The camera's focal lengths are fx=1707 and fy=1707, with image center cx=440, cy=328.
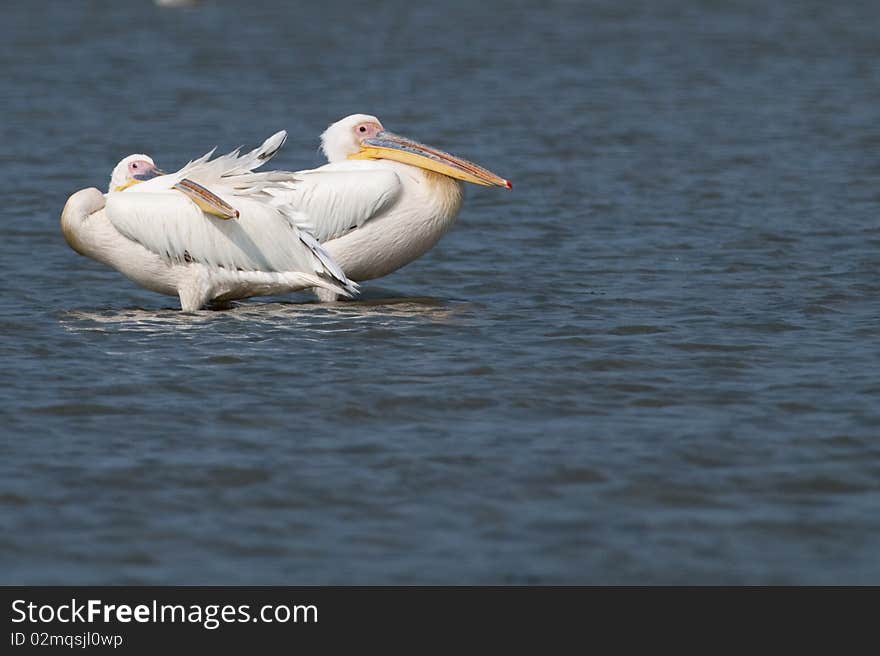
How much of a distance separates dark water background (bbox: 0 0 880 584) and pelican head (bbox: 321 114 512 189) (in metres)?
0.69

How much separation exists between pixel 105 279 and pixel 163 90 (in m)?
9.62

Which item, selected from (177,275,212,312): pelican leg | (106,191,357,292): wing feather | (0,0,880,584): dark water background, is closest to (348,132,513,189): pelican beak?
(0,0,880,584): dark water background

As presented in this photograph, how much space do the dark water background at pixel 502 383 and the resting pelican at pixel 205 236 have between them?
20 centimetres

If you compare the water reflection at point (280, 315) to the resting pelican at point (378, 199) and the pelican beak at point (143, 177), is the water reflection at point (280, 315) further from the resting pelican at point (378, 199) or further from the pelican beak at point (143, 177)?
the pelican beak at point (143, 177)

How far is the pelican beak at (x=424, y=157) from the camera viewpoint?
9.02 metres

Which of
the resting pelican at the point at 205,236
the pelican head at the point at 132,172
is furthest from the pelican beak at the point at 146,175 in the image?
the resting pelican at the point at 205,236

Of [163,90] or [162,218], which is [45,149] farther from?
Answer: [162,218]

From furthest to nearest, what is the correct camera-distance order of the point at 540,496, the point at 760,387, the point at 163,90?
the point at 163,90, the point at 760,387, the point at 540,496

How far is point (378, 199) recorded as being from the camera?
873cm

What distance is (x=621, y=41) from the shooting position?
24734 mm

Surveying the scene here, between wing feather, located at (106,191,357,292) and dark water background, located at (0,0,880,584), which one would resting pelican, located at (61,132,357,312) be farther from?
dark water background, located at (0,0,880,584)
